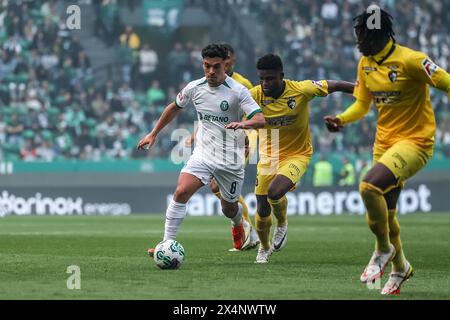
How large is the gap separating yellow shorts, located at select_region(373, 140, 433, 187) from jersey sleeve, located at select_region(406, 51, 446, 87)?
573 mm

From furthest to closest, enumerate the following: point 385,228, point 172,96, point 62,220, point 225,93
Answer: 1. point 172,96
2. point 62,220
3. point 225,93
4. point 385,228

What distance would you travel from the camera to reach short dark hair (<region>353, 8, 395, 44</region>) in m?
9.00

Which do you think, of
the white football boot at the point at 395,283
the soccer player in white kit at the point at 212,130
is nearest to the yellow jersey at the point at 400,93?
the white football boot at the point at 395,283

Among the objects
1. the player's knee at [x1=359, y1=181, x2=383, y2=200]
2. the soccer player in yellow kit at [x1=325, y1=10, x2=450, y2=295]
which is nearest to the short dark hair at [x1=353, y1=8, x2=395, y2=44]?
the soccer player in yellow kit at [x1=325, y1=10, x2=450, y2=295]

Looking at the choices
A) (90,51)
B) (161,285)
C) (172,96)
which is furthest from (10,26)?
(161,285)

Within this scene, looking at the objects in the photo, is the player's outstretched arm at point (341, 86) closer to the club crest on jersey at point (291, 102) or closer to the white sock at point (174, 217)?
the club crest on jersey at point (291, 102)

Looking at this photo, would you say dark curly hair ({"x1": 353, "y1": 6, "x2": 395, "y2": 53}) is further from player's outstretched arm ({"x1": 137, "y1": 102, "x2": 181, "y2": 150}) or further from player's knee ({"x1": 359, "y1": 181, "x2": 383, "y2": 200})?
player's outstretched arm ({"x1": 137, "y1": 102, "x2": 181, "y2": 150})

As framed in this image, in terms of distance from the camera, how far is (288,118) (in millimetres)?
12797

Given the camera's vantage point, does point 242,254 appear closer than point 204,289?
No

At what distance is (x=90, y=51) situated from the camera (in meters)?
34.1

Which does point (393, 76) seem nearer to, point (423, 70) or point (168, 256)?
point (423, 70)

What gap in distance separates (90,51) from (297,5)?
24.1 ft

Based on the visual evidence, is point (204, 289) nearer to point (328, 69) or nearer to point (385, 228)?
point (385, 228)

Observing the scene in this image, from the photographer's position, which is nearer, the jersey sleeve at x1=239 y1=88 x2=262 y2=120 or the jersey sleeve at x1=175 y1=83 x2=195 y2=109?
the jersey sleeve at x1=239 y1=88 x2=262 y2=120
